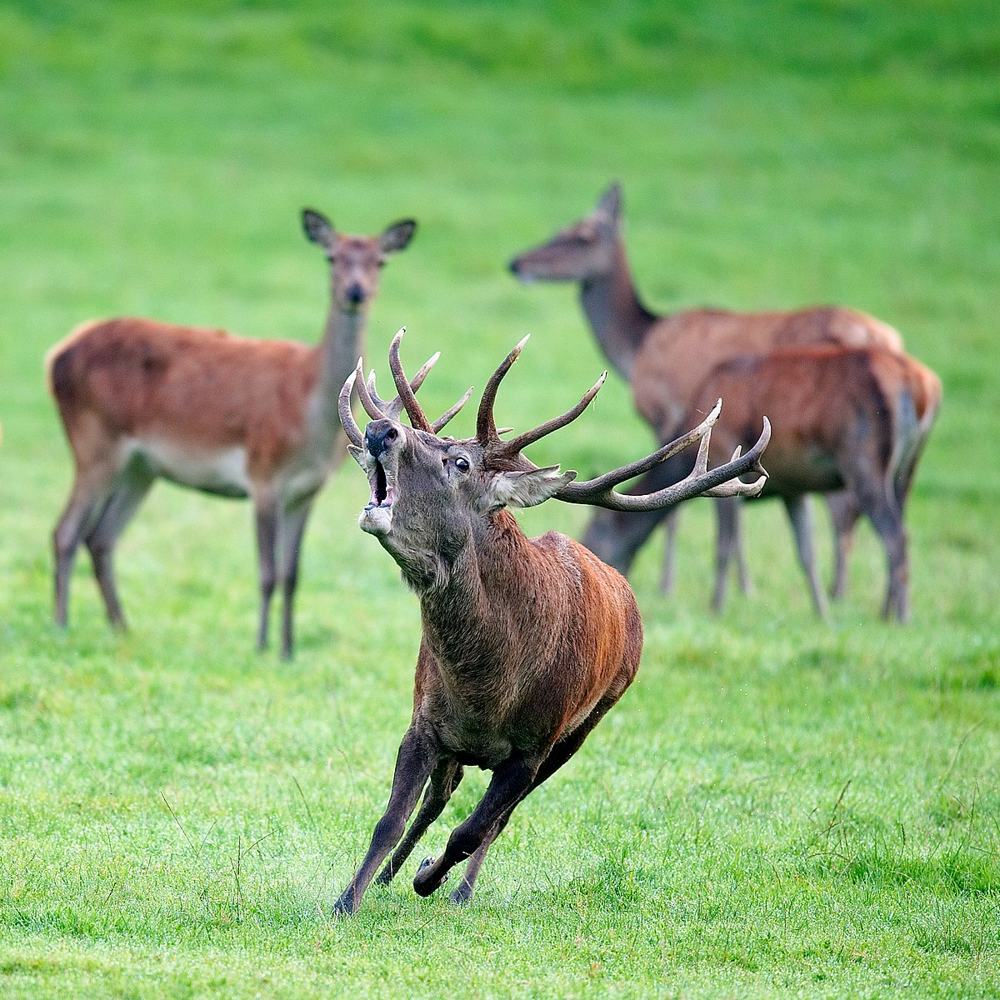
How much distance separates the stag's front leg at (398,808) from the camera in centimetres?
474

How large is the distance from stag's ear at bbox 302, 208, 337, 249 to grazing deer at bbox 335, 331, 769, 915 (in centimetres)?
505

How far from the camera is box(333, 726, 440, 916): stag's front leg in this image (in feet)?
15.6

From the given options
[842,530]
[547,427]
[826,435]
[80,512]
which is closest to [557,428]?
[547,427]

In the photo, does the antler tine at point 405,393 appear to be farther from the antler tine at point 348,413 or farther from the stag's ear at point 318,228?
the stag's ear at point 318,228

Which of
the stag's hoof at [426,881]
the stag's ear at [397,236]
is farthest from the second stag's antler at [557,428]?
the stag's ear at [397,236]

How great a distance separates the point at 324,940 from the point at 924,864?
7.18ft

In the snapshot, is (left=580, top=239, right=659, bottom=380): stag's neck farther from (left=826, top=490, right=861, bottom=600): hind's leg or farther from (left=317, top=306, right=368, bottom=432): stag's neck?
(left=317, top=306, right=368, bottom=432): stag's neck

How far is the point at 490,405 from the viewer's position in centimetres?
476

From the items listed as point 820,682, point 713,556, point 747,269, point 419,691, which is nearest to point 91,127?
point 747,269

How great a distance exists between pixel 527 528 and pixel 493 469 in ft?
24.3

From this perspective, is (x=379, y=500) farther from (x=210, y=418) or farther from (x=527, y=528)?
(x=527, y=528)

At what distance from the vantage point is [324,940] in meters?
4.58

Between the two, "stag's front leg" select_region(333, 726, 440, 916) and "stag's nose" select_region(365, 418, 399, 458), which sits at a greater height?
"stag's nose" select_region(365, 418, 399, 458)

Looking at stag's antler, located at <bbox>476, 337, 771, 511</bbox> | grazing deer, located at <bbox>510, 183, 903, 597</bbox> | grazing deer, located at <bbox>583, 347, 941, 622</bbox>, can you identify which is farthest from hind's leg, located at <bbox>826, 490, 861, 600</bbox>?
stag's antler, located at <bbox>476, 337, 771, 511</bbox>
